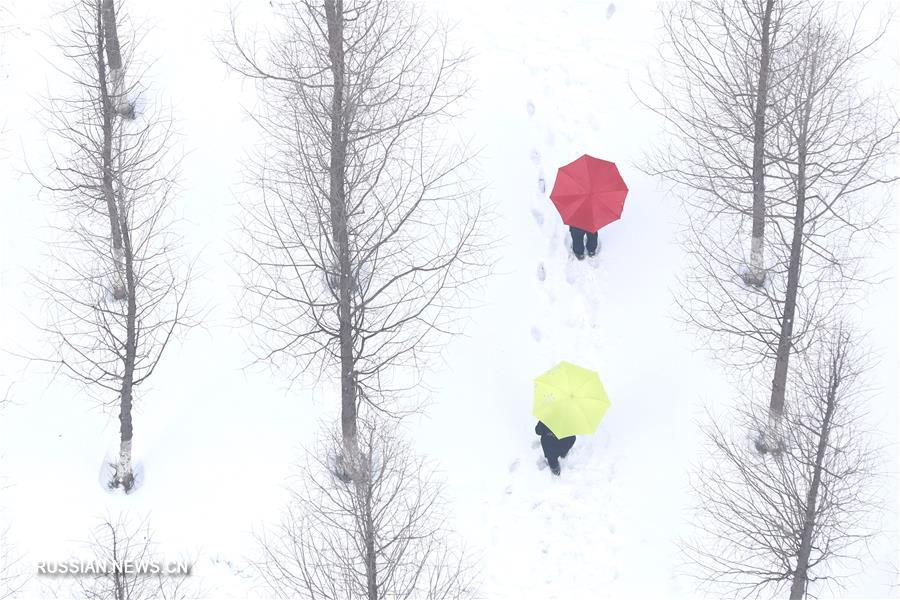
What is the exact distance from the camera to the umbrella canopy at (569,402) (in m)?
18.8

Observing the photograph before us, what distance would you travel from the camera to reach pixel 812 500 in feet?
52.0

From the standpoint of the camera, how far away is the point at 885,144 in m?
21.5

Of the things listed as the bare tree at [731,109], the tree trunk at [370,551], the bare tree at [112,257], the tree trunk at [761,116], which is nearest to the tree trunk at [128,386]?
the bare tree at [112,257]

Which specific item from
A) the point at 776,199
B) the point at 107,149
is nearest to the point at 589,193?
the point at 776,199

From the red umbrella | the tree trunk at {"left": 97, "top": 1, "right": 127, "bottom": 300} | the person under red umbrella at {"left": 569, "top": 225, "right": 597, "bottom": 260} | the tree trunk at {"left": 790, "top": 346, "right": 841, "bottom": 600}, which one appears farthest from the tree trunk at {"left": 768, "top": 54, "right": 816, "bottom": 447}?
the tree trunk at {"left": 97, "top": 1, "right": 127, "bottom": 300}

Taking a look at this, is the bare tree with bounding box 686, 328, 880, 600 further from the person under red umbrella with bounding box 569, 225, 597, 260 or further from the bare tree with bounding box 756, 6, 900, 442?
the person under red umbrella with bounding box 569, 225, 597, 260

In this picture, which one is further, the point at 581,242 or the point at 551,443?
the point at 581,242

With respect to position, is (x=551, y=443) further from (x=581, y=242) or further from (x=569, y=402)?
(x=581, y=242)

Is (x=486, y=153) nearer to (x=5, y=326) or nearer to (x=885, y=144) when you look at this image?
(x=885, y=144)

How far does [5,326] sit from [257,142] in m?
5.72

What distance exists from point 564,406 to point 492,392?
187cm

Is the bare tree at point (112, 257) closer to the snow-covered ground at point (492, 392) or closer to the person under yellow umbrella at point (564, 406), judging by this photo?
the snow-covered ground at point (492, 392)

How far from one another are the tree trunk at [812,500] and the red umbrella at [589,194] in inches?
221

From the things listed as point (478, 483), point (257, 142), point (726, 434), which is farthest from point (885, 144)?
point (257, 142)
